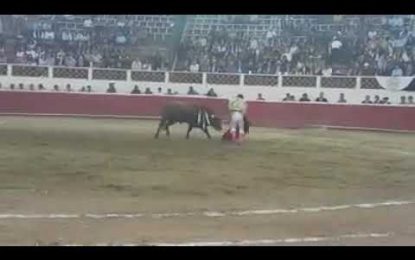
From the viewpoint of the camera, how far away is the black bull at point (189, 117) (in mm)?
6379

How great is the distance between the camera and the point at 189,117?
6.52 m

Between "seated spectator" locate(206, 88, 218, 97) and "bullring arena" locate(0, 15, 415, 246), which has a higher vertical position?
"seated spectator" locate(206, 88, 218, 97)

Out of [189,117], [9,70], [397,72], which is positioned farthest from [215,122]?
[9,70]

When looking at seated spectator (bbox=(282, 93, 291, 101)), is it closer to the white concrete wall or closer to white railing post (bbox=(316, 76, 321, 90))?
the white concrete wall

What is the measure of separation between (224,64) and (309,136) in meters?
0.96

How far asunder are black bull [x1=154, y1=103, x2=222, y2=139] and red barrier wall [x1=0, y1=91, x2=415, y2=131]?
72 mm

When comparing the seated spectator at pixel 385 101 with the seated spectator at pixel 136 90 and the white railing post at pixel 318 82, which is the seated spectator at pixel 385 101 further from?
the seated spectator at pixel 136 90

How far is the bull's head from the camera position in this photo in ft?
21.0

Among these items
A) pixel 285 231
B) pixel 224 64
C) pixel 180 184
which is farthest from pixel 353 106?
pixel 285 231

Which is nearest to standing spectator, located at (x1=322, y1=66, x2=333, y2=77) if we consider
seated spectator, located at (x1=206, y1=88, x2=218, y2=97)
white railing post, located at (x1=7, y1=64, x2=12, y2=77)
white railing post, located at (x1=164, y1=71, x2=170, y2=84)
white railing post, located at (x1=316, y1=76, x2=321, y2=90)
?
white railing post, located at (x1=316, y1=76, x2=321, y2=90)

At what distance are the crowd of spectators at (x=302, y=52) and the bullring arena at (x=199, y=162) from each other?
2.9 inches

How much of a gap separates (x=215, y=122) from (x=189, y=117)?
0.80ft
